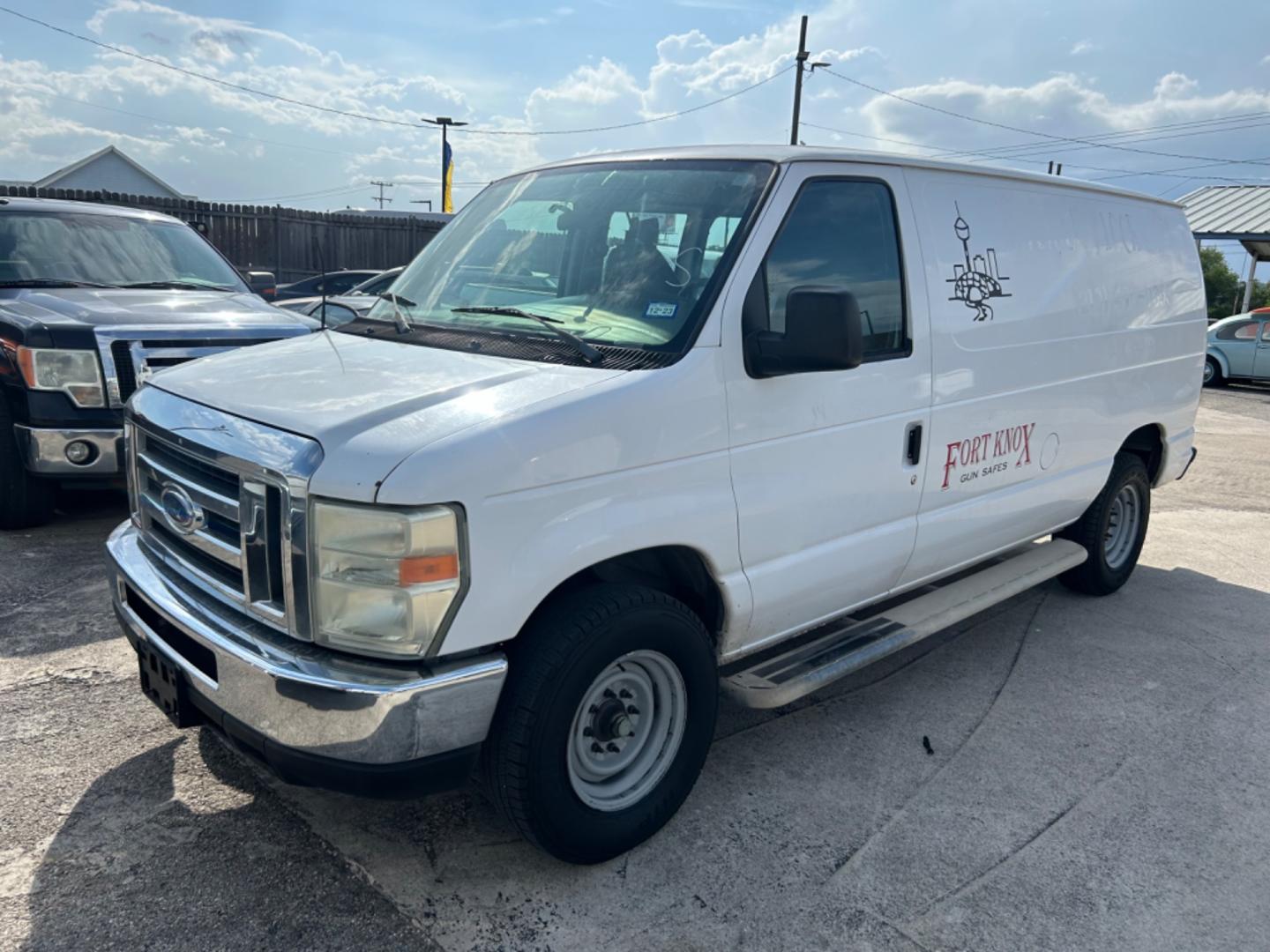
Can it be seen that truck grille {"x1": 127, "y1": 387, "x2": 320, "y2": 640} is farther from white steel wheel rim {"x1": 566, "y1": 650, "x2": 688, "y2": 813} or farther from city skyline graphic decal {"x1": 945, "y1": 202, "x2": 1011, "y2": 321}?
city skyline graphic decal {"x1": 945, "y1": 202, "x2": 1011, "y2": 321}

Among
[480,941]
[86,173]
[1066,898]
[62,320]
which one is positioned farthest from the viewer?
[86,173]

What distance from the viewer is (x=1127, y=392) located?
16.9 feet

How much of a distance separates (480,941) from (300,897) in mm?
542

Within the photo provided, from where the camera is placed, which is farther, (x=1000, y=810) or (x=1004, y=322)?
(x=1004, y=322)

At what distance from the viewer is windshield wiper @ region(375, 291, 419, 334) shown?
3546 mm

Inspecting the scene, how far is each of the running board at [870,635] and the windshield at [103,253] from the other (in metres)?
5.15

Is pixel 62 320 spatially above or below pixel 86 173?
below

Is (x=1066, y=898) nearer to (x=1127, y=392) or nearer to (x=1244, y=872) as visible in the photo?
(x=1244, y=872)

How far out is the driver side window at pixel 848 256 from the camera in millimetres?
3240

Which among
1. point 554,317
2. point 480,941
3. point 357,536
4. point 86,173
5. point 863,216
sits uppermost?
point 86,173

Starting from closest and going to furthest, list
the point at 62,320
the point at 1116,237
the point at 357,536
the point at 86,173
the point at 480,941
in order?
1. the point at 357,536
2. the point at 480,941
3. the point at 1116,237
4. the point at 62,320
5. the point at 86,173

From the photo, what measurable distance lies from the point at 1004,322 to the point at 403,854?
312 cm

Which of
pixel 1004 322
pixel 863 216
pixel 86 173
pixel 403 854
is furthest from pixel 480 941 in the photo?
pixel 86 173

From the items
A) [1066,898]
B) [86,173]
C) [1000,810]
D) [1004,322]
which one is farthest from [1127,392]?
[86,173]
